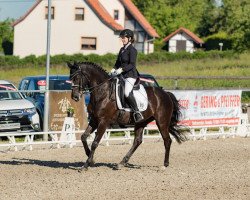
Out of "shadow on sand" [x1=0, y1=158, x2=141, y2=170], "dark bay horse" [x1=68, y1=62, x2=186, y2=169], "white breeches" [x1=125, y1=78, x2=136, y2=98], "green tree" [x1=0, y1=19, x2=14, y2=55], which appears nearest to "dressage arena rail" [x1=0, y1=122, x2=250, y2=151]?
"shadow on sand" [x1=0, y1=158, x2=141, y2=170]

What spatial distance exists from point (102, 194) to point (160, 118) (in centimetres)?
444

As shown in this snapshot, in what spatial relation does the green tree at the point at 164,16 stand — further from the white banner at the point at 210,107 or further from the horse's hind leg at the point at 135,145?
the horse's hind leg at the point at 135,145

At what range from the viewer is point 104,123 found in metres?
16.2

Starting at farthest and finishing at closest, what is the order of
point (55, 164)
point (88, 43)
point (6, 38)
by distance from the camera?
1. point (6, 38)
2. point (88, 43)
3. point (55, 164)

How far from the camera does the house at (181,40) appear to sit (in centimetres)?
9538

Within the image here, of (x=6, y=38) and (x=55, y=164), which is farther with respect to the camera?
(x=6, y=38)

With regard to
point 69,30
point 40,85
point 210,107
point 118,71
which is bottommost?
point 210,107

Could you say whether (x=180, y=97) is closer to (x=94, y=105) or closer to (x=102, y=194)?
(x=94, y=105)

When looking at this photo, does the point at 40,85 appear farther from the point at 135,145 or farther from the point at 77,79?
the point at 77,79

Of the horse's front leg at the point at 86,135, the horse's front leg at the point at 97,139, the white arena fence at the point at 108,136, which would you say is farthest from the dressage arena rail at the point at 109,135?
the horse's front leg at the point at 97,139

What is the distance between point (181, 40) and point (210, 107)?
72.2m

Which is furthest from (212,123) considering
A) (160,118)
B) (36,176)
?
(36,176)

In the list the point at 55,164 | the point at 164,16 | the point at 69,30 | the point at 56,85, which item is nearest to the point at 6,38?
the point at 69,30

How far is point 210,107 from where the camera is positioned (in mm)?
24578
